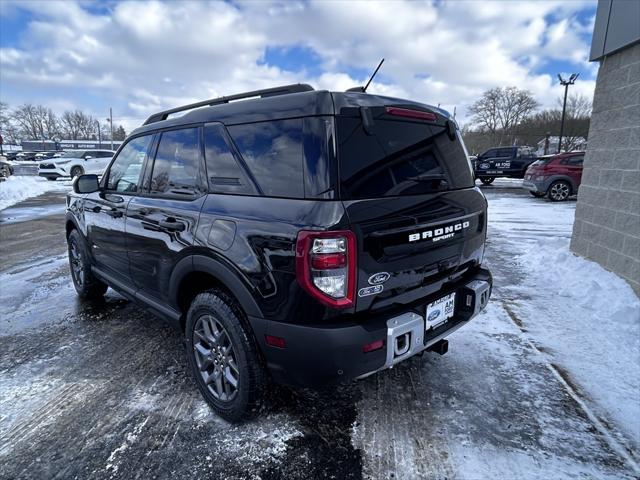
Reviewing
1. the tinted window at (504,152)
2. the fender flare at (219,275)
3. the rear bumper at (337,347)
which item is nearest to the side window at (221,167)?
the fender flare at (219,275)

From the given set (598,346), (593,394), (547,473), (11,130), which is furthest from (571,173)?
(11,130)

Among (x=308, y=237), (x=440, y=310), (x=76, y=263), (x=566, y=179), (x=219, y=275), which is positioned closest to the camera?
(x=308, y=237)

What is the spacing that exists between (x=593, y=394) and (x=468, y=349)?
891 millimetres

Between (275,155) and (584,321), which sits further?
(584,321)

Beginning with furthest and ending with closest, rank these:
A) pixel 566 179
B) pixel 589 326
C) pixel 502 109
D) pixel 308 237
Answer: pixel 502 109 < pixel 566 179 < pixel 589 326 < pixel 308 237

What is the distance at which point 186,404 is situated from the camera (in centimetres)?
259

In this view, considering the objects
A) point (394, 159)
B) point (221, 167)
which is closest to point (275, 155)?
point (221, 167)

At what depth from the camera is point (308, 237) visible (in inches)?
70.5

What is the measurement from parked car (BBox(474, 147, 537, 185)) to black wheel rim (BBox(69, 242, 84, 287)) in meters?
18.6

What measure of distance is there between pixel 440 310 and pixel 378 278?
2.05 feet

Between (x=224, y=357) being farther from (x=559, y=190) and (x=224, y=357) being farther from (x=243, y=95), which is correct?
(x=559, y=190)

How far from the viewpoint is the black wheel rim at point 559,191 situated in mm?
12734

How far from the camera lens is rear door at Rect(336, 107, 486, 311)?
6.21 ft

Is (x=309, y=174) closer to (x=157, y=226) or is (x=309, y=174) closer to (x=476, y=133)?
(x=157, y=226)
